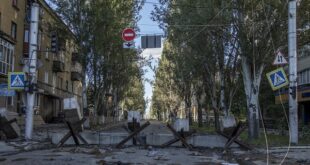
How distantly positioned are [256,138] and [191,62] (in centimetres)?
1150

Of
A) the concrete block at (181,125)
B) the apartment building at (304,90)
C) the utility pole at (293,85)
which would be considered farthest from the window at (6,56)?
the apartment building at (304,90)

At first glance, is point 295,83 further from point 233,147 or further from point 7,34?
point 7,34

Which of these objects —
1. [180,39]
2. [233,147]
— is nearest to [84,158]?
[233,147]

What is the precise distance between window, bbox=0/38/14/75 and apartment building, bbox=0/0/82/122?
8 cm

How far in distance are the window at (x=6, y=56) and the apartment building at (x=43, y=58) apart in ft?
0.25

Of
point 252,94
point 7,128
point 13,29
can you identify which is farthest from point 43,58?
point 252,94

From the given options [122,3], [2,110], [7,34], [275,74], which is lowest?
[2,110]

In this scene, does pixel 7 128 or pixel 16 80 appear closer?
pixel 16 80

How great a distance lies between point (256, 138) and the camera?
21.7 m

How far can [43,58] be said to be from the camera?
45.7 metres

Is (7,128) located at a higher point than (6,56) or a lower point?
lower

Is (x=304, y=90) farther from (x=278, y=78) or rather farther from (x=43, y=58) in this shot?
(x=278, y=78)

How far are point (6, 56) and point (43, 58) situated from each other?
39.1 ft

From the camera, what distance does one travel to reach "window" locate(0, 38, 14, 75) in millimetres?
32562
